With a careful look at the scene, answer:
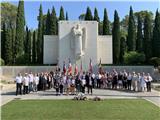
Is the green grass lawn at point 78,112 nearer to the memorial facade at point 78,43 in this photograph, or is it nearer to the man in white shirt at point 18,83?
the man in white shirt at point 18,83

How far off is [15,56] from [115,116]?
45.7 metres

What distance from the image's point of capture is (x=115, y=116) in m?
14.9

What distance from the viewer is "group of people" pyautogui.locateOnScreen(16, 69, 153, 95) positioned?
85.7 ft

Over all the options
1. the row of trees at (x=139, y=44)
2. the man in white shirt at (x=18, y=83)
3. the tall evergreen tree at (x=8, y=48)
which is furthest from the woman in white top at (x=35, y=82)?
the tall evergreen tree at (x=8, y=48)

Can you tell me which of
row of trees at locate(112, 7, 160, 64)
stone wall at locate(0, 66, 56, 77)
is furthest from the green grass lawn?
row of trees at locate(112, 7, 160, 64)

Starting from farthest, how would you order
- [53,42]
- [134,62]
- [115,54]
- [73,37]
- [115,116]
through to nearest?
[115,54] < [134,62] < [53,42] < [73,37] < [115,116]

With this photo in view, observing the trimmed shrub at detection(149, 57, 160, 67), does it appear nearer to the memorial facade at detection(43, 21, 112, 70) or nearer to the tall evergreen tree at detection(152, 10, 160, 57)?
the tall evergreen tree at detection(152, 10, 160, 57)

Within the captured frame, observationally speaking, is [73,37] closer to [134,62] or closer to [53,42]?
[53,42]

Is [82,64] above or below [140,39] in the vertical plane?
below

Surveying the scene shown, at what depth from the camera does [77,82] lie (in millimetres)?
26609

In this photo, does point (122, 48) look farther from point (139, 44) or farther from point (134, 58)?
point (134, 58)

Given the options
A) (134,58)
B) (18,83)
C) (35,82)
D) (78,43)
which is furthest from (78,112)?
(134,58)

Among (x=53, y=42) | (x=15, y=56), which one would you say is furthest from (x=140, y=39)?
(x=15, y=56)

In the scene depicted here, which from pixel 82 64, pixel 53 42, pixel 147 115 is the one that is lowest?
pixel 147 115
